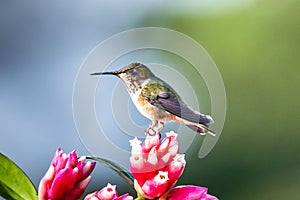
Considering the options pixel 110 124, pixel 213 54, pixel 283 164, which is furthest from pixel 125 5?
pixel 110 124

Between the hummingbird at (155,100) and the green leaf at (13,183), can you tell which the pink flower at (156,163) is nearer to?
the hummingbird at (155,100)

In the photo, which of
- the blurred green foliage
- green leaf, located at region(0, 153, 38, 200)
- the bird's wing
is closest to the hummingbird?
the bird's wing

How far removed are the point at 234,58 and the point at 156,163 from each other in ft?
11.9

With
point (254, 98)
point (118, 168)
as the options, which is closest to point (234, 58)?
point (254, 98)

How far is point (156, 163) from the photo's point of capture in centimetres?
65

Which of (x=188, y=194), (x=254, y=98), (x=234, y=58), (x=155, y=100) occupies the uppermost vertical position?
(x=234, y=58)

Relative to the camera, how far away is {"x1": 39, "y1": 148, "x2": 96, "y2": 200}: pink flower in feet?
2.20

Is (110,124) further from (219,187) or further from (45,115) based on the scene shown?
(219,187)

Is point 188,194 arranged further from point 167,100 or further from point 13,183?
point 13,183

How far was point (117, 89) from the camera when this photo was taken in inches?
28.4

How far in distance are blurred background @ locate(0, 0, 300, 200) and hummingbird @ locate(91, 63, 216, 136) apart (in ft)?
9.21

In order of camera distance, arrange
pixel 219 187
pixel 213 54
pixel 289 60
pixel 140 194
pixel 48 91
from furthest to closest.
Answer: pixel 289 60, pixel 213 54, pixel 219 187, pixel 48 91, pixel 140 194

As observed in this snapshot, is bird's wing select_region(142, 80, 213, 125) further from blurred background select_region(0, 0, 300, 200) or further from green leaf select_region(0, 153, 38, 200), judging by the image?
blurred background select_region(0, 0, 300, 200)

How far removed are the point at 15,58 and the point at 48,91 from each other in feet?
4.89
